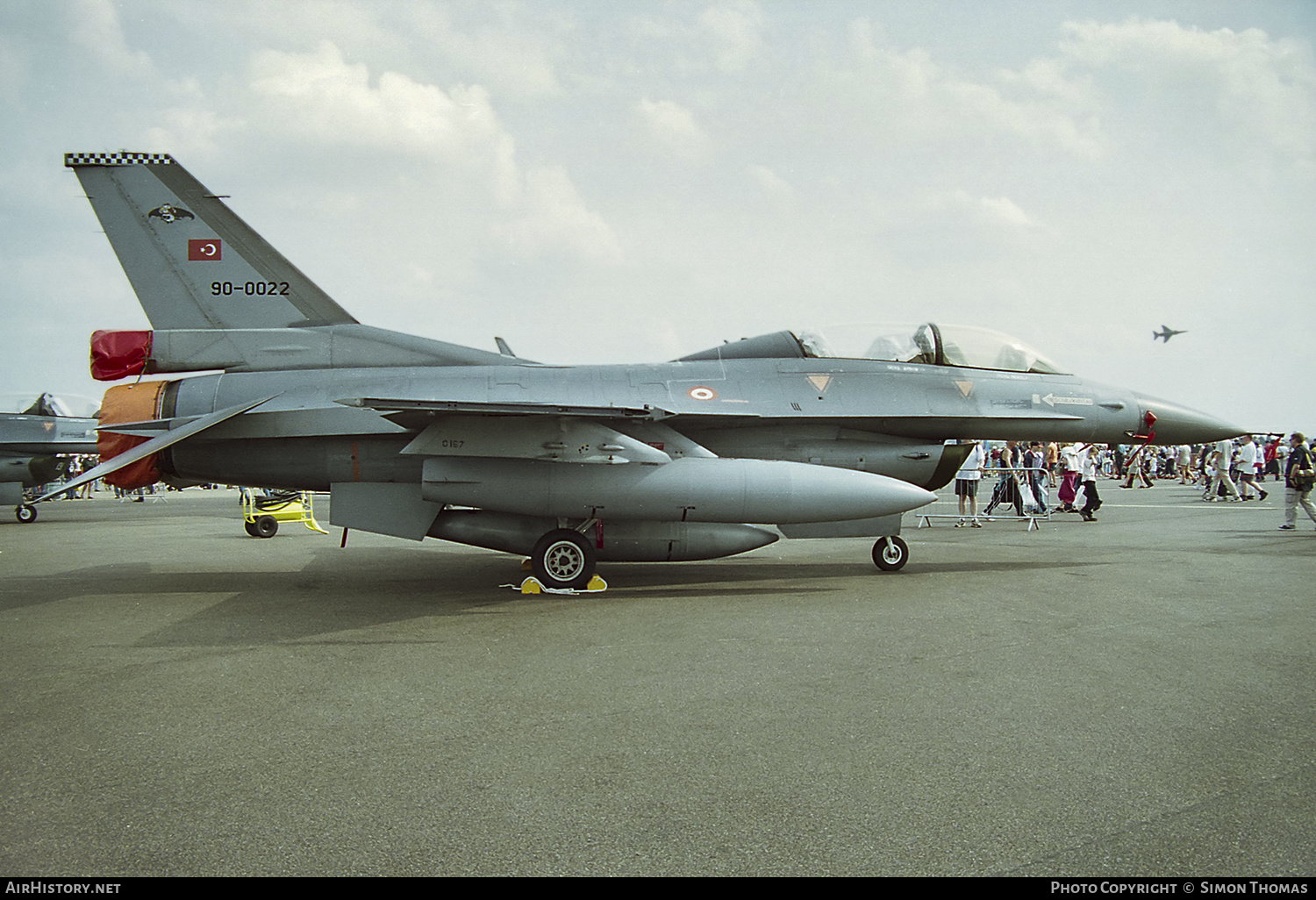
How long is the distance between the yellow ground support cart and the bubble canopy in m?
9.25

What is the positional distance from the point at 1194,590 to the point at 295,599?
26.4 ft

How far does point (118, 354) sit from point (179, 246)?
1218mm

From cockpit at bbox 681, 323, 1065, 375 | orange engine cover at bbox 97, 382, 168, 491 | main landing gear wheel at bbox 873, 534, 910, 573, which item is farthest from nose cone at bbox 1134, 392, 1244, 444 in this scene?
orange engine cover at bbox 97, 382, 168, 491

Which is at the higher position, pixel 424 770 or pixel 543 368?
pixel 543 368

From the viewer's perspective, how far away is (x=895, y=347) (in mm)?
8781

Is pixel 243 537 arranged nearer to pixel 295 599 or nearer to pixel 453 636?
pixel 295 599

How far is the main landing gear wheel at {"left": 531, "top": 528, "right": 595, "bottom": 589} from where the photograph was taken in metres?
7.67

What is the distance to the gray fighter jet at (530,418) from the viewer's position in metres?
7.41

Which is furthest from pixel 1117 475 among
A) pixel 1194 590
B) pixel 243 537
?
pixel 243 537

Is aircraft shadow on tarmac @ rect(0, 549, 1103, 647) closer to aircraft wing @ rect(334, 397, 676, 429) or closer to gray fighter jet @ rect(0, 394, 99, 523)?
aircraft wing @ rect(334, 397, 676, 429)

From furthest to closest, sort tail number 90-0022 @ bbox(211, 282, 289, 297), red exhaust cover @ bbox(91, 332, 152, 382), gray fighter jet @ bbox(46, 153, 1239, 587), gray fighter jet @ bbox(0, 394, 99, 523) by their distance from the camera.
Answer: gray fighter jet @ bbox(0, 394, 99, 523)
tail number 90-0022 @ bbox(211, 282, 289, 297)
red exhaust cover @ bbox(91, 332, 152, 382)
gray fighter jet @ bbox(46, 153, 1239, 587)

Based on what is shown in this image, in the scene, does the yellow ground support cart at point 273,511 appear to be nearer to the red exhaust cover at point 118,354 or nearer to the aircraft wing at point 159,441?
the red exhaust cover at point 118,354

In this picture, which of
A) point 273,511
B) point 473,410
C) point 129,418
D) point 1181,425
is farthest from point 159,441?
point 1181,425

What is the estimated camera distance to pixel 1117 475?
39.1 meters
